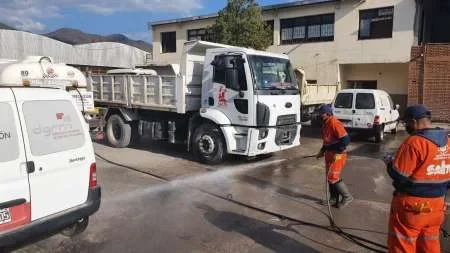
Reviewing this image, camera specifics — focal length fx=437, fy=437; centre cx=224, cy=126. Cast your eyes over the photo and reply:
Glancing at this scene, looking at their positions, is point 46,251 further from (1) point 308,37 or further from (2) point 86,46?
(2) point 86,46

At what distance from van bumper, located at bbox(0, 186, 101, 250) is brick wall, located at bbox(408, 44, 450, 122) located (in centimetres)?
1861

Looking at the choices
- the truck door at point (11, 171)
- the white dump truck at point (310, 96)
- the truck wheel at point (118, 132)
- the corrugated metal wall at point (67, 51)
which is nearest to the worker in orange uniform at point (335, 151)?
the truck door at point (11, 171)

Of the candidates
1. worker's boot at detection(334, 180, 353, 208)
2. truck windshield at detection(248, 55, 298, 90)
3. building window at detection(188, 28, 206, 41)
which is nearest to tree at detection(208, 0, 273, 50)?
building window at detection(188, 28, 206, 41)

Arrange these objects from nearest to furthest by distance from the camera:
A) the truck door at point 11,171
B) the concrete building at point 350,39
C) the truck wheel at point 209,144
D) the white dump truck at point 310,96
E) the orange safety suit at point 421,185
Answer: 1. the orange safety suit at point 421,185
2. the truck door at point 11,171
3. the truck wheel at point 209,144
4. the white dump truck at point 310,96
5. the concrete building at point 350,39

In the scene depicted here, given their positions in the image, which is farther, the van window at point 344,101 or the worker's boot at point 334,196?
the van window at point 344,101

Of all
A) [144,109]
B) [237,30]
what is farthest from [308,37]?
[144,109]

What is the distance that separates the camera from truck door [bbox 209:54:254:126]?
9.55 m

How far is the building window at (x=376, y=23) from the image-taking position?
21.2 m

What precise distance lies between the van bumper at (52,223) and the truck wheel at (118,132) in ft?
24.7

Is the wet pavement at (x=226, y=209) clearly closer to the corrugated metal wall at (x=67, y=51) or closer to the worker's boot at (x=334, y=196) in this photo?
the worker's boot at (x=334, y=196)

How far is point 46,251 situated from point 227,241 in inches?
82.3

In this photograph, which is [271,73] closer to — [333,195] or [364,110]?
[333,195]

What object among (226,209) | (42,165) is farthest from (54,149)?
(226,209)

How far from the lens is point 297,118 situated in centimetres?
1051
